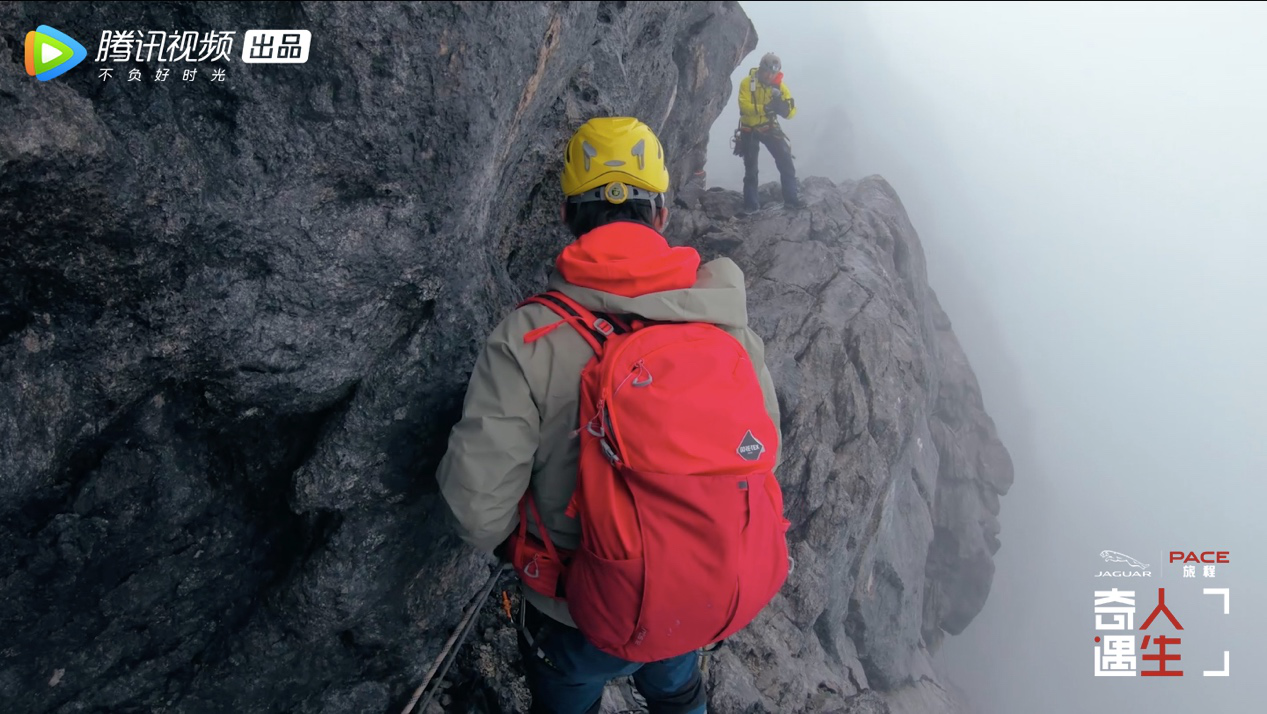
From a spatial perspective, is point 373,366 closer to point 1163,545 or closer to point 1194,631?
point 1194,631

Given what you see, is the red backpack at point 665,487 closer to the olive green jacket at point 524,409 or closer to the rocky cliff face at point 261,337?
the olive green jacket at point 524,409

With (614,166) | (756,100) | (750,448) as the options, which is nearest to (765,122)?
(756,100)

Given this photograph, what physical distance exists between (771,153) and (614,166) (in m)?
11.3

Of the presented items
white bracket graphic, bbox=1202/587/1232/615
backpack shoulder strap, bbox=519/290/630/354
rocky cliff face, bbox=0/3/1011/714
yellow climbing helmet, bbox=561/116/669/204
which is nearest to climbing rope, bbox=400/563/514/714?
rocky cliff face, bbox=0/3/1011/714

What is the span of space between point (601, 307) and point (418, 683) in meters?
3.38

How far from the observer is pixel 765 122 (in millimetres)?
13531

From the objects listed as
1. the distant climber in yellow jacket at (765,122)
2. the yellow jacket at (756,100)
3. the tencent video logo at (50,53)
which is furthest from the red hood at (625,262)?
the yellow jacket at (756,100)

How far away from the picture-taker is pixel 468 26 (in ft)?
9.82

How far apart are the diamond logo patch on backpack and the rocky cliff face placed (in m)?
1.89

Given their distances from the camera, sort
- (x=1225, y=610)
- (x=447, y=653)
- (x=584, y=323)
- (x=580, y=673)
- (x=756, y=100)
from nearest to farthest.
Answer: (x=584, y=323) → (x=580, y=673) → (x=447, y=653) → (x=756, y=100) → (x=1225, y=610)

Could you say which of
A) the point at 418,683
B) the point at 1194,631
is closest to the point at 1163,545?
the point at 1194,631

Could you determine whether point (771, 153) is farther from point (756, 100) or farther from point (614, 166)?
point (614, 166)

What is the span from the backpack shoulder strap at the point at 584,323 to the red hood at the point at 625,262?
110 millimetres

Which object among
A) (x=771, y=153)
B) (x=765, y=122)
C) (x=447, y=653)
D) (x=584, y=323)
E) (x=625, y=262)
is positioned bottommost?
(x=447, y=653)
